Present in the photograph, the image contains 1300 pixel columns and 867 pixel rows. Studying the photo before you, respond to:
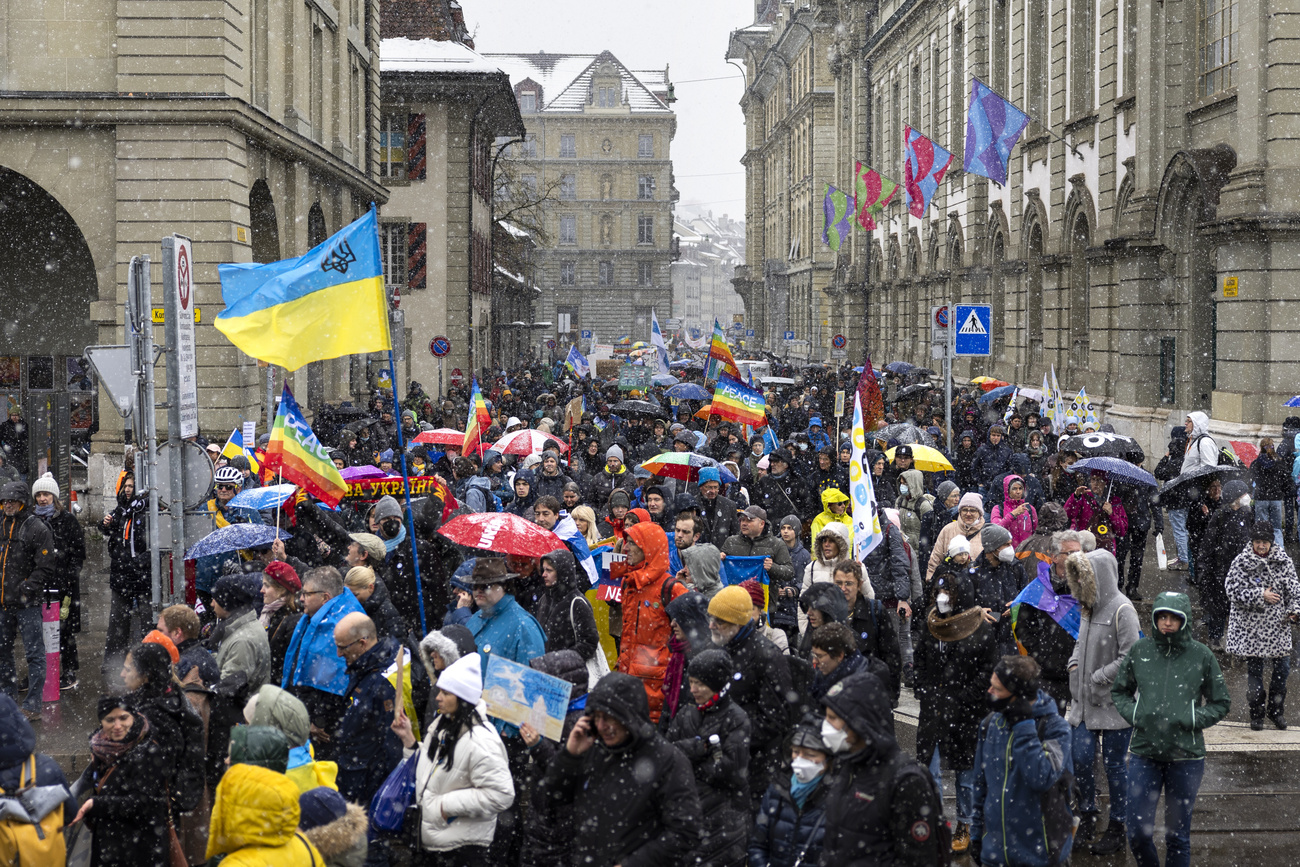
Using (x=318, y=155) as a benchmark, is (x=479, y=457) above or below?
below

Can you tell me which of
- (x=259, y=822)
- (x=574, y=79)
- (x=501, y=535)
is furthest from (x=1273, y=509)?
(x=574, y=79)

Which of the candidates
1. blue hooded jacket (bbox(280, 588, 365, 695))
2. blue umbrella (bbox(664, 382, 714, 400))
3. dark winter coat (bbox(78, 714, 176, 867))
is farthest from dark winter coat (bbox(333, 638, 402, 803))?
blue umbrella (bbox(664, 382, 714, 400))

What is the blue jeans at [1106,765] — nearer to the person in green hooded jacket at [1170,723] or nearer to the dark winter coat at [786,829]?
the person in green hooded jacket at [1170,723]

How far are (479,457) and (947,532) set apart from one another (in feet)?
24.4

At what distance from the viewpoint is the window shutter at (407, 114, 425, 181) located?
41.1 m

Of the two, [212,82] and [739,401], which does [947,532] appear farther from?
[212,82]

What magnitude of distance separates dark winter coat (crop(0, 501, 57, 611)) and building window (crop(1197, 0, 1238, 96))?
717 inches

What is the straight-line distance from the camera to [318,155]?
25703 millimetres

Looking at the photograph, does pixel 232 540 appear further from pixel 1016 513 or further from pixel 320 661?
pixel 1016 513

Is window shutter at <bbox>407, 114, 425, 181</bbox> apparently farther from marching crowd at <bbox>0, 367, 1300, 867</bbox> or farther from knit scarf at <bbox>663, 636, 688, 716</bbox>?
knit scarf at <bbox>663, 636, 688, 716</bbox>

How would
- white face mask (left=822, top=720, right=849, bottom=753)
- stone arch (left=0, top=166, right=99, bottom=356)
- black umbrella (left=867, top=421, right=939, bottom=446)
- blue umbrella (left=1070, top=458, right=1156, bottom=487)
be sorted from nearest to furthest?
white face mask (left=822, top=720, right=849, bottom=753)
blue umbrella (left=1070, top=458, right=1156, bottom=487)
black umbrella (left=867, top=421, right=939, bottom=446)
stone arch (left=0, top=166, right=99, bottom=356)

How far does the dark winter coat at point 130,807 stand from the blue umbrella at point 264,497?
14.8 ft

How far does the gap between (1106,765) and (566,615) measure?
3188 millimetres

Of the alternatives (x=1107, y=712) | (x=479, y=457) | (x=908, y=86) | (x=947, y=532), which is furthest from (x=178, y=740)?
(x=908, y=86)
